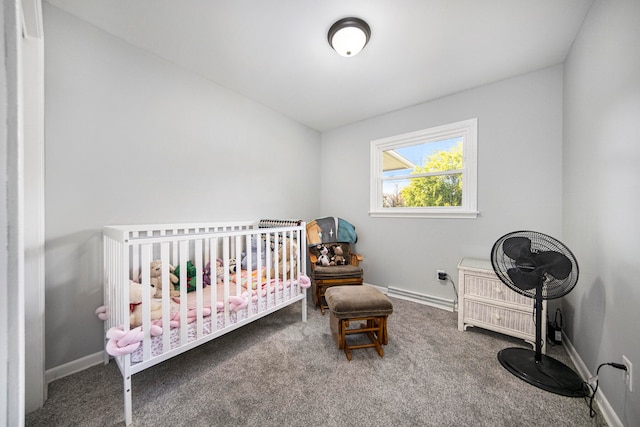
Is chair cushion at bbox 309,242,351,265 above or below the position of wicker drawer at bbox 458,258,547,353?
above

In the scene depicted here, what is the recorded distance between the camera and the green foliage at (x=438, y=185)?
2510mm

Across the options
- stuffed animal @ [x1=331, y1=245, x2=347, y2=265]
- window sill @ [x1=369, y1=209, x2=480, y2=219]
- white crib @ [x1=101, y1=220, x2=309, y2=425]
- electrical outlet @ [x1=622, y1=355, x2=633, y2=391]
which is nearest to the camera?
electrical outlet @ [x1=622, y1=355, x2=633, y2=391]

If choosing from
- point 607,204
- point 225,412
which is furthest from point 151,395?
point 607,204

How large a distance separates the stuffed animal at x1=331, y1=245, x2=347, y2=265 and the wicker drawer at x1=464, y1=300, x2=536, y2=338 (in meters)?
1.27

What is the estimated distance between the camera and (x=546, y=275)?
1.47 meters

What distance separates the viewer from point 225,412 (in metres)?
1.21

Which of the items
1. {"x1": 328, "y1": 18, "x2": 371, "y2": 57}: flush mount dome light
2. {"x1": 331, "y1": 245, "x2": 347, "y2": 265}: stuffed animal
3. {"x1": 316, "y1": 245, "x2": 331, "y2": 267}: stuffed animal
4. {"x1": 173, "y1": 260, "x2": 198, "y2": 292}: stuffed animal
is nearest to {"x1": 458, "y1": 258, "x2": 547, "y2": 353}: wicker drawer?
{"x1": 331, "y1": 245, "x2": 347, "y2": 265}: stuffed animal

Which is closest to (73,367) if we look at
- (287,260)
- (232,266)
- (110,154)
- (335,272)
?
(232,266)

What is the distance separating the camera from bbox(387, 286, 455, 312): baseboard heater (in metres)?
2.46

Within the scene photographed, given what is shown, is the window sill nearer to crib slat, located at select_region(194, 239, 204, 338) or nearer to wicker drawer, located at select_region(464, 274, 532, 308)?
wicker drawer, located at select_region(464, 274, 532, 308)

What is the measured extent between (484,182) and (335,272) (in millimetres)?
1769

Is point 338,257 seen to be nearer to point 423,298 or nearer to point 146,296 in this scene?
point 423,298

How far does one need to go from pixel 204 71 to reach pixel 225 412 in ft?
8.54

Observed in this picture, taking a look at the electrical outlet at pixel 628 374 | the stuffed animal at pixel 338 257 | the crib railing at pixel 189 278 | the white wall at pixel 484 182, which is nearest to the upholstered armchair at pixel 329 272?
the stuffed animal at pixel 338 257
